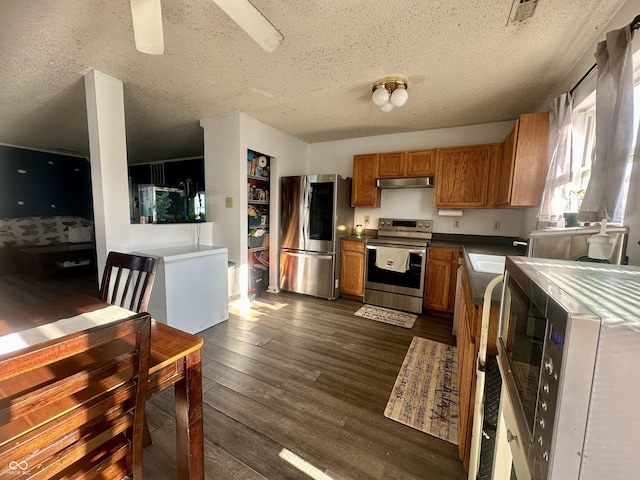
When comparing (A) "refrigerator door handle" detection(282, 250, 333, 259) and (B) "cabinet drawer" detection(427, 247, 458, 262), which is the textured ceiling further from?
(A) "refrigerator door handle" detection(282, 250, 333, 259)

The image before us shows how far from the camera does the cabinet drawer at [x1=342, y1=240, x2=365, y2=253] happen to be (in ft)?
11.5

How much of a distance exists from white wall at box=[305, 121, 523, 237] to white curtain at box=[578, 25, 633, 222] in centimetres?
214

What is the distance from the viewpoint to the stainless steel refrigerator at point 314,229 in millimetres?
3545

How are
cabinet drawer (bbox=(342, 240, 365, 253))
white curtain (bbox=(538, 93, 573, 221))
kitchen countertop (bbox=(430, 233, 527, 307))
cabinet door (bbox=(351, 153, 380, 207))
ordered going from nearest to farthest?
white curtain (bbox=(538, 93, 573, 221)) → kitchen countertop (bbox=(430, 233, 527, 307)) → cabinet drawer (bbox=(342, 240, 365, 253)) → cabinet door (bbox=(351, 153, 380, 207))

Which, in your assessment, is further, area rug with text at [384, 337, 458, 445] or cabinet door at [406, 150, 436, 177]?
cabinet door at [406, 150, 436, 177]

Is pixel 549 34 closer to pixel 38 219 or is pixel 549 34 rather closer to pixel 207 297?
pixel 207 297

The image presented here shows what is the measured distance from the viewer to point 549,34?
1.62m

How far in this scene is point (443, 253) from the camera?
3.04 metres

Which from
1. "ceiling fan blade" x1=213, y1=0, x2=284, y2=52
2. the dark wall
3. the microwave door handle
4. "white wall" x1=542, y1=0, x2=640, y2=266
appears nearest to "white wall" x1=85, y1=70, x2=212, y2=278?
"ceiling fan blade" x1=213, y1=0, x2=284, y2=52

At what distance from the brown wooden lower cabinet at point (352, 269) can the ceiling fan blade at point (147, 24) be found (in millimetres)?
2754

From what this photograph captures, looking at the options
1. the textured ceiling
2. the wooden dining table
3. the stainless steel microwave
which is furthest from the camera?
the textured ceiling

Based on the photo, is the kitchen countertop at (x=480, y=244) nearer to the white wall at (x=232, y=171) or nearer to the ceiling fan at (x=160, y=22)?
the ceiling fan at (x=160, y=22)

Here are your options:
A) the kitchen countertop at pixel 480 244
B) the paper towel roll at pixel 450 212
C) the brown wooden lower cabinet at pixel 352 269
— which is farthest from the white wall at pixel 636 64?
the brown wooden lower cabinet at pixel 352 269

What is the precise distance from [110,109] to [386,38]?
7.69 ft
